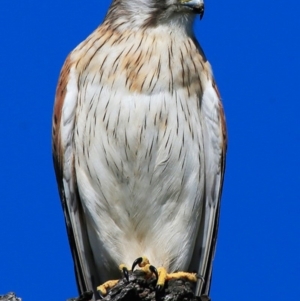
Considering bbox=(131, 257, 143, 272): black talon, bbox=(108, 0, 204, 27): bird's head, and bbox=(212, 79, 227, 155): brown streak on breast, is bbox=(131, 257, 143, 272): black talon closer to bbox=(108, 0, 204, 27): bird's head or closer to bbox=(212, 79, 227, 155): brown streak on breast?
bbox=(212, 79, 227, 155): brown streak on breast

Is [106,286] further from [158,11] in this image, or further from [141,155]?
[158,11]

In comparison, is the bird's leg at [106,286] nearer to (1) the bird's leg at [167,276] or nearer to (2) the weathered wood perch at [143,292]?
(1) the bird's leg at [167,276]

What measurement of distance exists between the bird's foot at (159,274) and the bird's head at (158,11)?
1750 millimetres

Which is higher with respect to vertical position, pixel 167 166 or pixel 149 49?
pixel 149 49

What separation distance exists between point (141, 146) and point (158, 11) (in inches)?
41.4

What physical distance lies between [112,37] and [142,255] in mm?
1597

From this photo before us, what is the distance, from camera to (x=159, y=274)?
785 centimetres

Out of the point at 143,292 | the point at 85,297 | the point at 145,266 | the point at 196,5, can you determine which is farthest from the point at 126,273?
the point at 196,5

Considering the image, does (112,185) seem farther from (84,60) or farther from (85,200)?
(84,60)

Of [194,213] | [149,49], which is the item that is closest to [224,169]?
[194,213]

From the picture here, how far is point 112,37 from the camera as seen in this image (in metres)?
8.55

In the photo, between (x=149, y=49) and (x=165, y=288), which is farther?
(x=149, y=49)

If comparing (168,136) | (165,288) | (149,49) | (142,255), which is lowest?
(165,288)

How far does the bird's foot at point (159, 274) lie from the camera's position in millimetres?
7742
